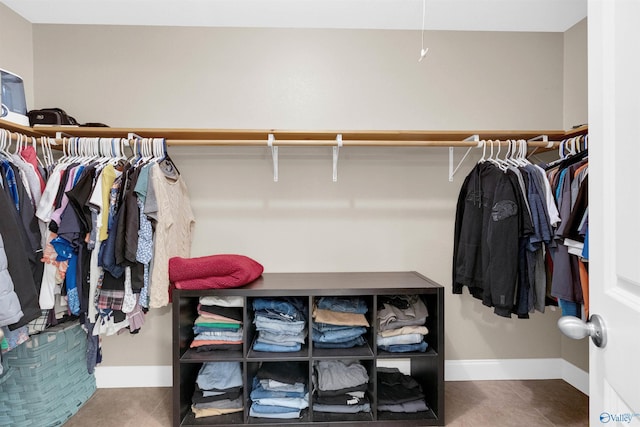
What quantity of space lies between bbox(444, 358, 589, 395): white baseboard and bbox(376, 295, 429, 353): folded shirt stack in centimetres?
67

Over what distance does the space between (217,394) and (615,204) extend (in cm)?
185

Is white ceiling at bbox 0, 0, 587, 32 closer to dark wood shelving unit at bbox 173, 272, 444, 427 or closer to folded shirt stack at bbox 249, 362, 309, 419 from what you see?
dark wood shelving unit at bbox 173, 272, 444, 427

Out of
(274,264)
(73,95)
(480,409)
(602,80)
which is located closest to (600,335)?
(602,80)

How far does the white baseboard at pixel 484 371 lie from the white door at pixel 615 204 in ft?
5.64

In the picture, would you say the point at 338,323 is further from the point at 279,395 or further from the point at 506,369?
the point at 506,369

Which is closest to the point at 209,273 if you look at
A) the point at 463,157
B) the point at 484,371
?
the point at 463,157

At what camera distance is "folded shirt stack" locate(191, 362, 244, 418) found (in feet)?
5.76

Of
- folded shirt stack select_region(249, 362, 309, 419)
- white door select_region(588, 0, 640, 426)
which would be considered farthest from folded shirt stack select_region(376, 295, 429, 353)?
white door select_region(588, 0, 640, 426)

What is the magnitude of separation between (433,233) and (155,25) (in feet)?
7.53

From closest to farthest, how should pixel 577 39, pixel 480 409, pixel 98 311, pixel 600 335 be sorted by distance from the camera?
pixel 600 335, pixel 98 311, pixel 480 409, pixel 577 39

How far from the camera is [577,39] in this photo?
218 centimetres

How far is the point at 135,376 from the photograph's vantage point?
2.19 metres

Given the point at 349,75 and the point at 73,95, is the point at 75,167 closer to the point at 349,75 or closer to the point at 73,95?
the point at 73,95

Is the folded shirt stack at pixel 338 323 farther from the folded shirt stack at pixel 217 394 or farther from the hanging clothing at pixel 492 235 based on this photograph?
the hanging clothing at pixel 492 235
